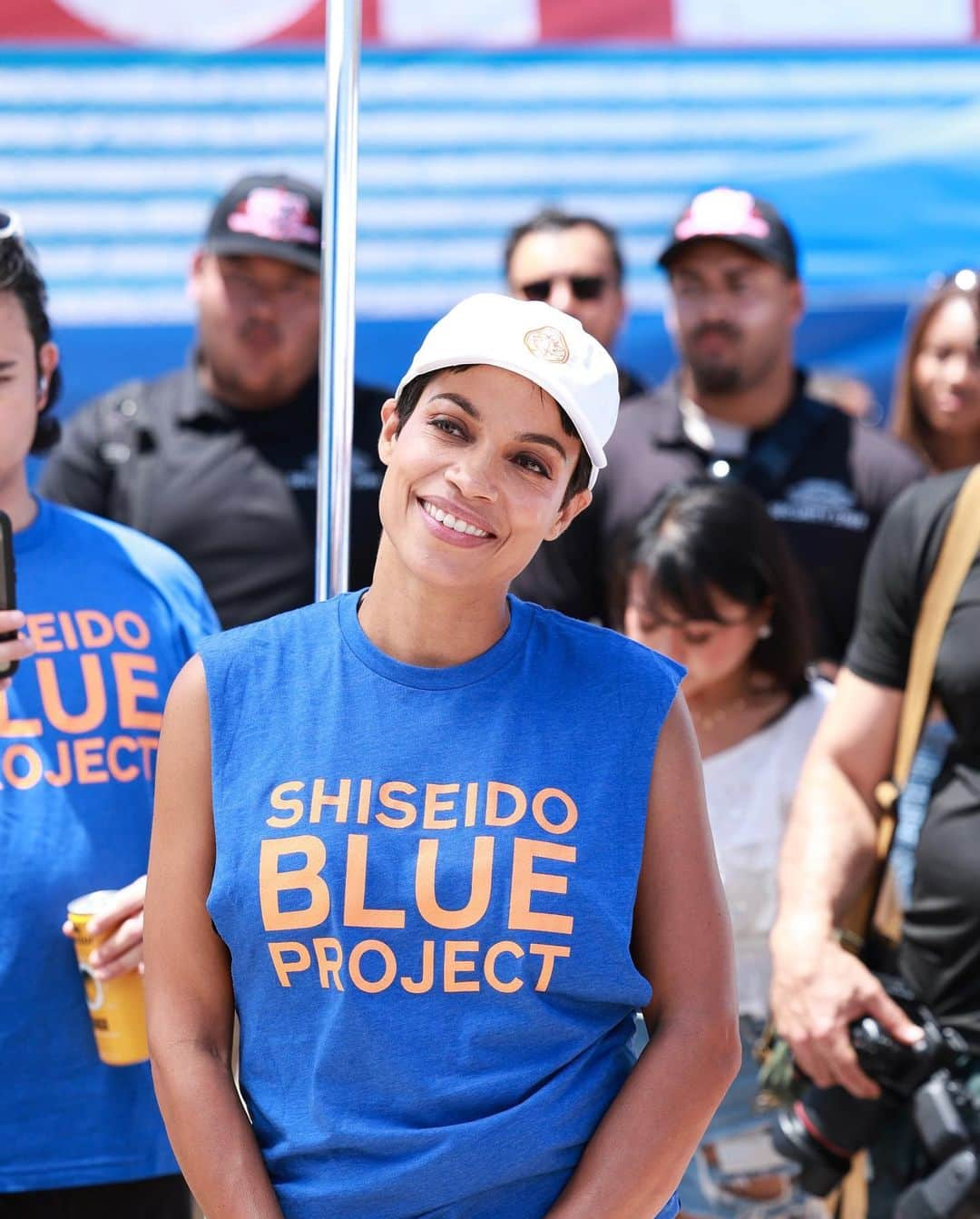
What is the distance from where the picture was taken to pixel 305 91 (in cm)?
443

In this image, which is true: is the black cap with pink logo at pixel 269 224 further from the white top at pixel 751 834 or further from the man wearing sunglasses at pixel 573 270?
the white top at pixel 751 834

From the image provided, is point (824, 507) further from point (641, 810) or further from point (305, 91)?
point (641, 810)

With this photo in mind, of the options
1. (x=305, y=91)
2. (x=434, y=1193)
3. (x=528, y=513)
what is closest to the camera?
(x=434, y=1193)

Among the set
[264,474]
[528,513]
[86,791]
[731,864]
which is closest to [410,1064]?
[528,513]

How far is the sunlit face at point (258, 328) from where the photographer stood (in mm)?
3957

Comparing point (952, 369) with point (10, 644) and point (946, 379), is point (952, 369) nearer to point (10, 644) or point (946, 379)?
point (946, 379)

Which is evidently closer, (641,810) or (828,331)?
(641,810)

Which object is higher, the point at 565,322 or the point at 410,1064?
the point at 565,322

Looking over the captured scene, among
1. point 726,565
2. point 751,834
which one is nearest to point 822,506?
Answer: point 726,565

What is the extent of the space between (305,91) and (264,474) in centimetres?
120

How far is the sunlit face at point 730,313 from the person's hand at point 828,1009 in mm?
1716

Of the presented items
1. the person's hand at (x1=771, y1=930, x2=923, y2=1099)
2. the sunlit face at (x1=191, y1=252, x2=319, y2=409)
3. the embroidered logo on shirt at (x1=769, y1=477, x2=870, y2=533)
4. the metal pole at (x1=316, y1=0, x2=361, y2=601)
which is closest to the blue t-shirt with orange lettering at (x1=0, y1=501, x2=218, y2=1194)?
the metal pole at (x1=316, y1=0, x2=361, y2=601)

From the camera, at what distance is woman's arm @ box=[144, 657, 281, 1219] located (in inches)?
69.1

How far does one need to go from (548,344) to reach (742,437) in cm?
233
